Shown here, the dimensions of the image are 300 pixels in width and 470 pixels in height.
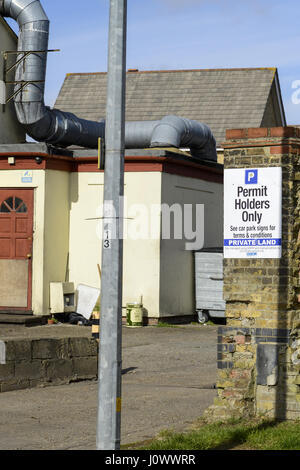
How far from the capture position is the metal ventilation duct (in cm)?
2083

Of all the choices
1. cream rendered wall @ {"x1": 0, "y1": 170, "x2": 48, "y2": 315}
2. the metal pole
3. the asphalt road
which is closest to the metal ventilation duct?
cream rendered wall @ {"x1": 0, "y1": 170, "x2": 48, "y2": 315}

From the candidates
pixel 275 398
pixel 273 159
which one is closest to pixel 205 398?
pixel 275 398

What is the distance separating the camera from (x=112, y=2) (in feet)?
23.3

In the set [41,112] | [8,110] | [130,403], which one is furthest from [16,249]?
[130,403]

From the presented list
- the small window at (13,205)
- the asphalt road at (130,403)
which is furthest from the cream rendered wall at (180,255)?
the asphalt road at (130,403)

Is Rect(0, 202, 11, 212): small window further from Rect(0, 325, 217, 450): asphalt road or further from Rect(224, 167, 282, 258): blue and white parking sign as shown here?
Rect(224, 167, 282, 258): blue and white parking sign

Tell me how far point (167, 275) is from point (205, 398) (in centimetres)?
945

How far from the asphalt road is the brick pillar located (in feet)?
2.17

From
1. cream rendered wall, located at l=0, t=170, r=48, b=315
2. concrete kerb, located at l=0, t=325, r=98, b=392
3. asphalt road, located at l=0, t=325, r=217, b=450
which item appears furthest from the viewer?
cream rendered wall, located at l=0, t=170, r=48, b=315

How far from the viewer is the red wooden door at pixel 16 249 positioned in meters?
19.5

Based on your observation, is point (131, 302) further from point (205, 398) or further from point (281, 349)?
point (281, 349)

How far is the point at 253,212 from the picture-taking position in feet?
30.8

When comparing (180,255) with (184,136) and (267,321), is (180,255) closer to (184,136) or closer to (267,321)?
(184,136)

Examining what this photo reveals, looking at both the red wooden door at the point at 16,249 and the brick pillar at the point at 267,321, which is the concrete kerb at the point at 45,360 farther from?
the red wooden door at the point at 16,249
